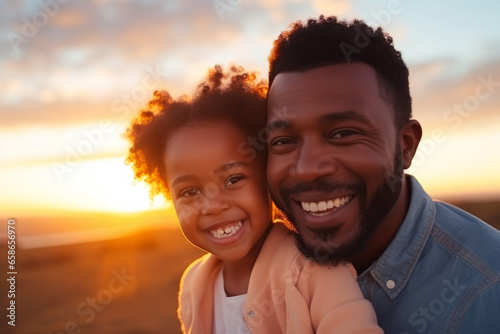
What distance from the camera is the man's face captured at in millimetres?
2961

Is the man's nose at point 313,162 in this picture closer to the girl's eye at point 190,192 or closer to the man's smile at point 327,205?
the man's smile at point 327,205

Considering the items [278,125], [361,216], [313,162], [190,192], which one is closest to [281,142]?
[278,125]

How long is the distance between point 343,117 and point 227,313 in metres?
1.60

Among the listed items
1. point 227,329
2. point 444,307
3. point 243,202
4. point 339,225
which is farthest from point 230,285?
point 444,307

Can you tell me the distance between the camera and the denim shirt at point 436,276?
2799 mm

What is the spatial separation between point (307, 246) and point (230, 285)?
91 centimetres

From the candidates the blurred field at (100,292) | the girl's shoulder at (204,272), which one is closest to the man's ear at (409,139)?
the girl's shoulder at (204,272)

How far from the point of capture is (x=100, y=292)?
35.7ft

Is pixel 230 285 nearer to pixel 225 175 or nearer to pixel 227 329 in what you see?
pixel 227 329

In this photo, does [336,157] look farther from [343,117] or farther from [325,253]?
[325,253]

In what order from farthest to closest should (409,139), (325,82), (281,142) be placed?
(409,139)
(281,142)
(325,82)

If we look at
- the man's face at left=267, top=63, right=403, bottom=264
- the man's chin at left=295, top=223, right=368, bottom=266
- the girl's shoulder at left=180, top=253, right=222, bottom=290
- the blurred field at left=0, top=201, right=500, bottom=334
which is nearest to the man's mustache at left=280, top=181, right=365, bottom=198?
the man's face at left=267, top=63, right=403, bottom=264

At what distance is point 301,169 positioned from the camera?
2.93 meters

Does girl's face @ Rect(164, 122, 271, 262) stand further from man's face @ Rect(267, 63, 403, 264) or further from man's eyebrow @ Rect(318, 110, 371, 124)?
man's eyebrow @ Rect(318, 110, 371, 124)
